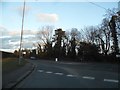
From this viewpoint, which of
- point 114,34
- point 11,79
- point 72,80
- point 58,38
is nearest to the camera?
point 72,80

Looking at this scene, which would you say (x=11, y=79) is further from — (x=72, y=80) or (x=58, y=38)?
(x=58, y=38)

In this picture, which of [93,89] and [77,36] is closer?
[93,89]

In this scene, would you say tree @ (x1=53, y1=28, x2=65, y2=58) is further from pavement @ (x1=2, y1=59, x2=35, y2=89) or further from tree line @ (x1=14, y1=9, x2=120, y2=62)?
pavement @ (x1=2, y1=59, x2=35, y2=89)

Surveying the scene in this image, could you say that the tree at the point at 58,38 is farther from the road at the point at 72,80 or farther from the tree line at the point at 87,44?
the road at the point at 72,80

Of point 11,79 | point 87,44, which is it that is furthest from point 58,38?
point 11,79

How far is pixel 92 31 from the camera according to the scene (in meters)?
95.7

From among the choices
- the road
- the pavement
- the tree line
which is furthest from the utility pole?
the pavement

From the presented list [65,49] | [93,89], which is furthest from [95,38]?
[93,89]

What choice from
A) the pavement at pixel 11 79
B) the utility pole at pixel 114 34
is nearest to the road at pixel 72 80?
the pavement at pixel 11 79

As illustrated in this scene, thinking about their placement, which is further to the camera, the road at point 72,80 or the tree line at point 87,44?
the tree line at point 87,44

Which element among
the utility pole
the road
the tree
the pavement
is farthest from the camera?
the tree

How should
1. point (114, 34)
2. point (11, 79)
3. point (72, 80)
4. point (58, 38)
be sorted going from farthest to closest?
point (58, 38)
point (114, 34)
point (11, 79)
point (72, 80)

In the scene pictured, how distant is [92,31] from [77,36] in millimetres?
15607

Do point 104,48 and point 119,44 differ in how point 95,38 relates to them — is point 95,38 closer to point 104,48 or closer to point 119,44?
point 104,48
